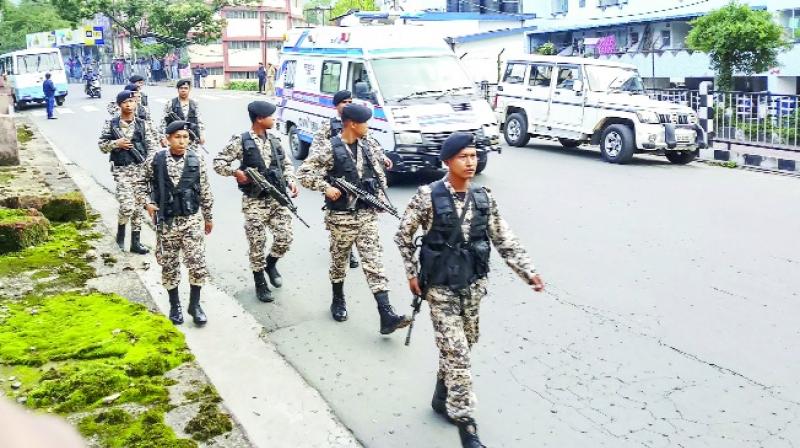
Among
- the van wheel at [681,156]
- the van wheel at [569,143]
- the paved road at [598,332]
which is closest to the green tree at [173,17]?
the van wheel at [569,143]

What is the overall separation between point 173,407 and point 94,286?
2.82 metres

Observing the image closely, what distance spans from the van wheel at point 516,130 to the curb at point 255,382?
10509 mm

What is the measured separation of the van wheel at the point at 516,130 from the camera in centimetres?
1630

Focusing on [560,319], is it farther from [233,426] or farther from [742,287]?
[233,426]

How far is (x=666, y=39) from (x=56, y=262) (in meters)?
26.3

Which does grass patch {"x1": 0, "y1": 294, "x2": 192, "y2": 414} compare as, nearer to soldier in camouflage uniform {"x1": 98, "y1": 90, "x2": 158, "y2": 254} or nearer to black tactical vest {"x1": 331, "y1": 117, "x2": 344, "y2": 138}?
soldier in camouflage uniform {"x1": 98, "y1": 90, "x2": 158, "y2": 254}

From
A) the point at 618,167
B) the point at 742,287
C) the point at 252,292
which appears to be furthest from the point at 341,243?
the point at 618,167

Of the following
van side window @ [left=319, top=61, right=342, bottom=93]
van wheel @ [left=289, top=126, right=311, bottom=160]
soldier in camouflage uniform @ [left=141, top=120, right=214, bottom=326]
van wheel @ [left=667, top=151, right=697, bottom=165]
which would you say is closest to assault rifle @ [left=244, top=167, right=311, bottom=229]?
soldier in camouflage uniform @ [left=141, top=120, right=214, bottom=326]

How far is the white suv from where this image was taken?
13.7m

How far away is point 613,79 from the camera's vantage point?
14648 millimetres

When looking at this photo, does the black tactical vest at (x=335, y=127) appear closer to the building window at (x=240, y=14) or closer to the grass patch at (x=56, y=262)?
the grass patch at (x=56, y=262)

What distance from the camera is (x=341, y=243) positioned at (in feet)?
19.5

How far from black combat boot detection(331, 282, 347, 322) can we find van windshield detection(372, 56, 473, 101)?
5.86m

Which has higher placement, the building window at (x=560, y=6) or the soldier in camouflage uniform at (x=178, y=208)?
the building window at (x=560, y=6)
